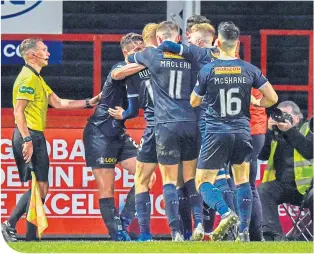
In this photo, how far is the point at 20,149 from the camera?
1555 centimetres

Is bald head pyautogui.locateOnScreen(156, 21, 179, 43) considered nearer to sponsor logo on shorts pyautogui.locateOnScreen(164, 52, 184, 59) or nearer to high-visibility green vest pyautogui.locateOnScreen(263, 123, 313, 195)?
sponsor logo on shorts pyautogui.locateOnScreen(164, 52, 184, 59)

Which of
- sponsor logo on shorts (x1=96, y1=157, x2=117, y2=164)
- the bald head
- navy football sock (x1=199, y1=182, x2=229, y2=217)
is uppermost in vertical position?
the bald head

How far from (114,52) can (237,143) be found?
3165 millimetres

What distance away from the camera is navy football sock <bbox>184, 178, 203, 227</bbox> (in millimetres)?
14812

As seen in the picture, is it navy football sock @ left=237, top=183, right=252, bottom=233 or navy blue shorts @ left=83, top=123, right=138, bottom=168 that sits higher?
navy blue shorts @ left=83, top=123, right=138, bottom=168

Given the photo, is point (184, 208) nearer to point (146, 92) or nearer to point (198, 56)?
point (146, 92)

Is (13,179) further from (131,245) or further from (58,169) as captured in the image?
(131,245)

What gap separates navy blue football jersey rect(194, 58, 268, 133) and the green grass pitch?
3.07 feet

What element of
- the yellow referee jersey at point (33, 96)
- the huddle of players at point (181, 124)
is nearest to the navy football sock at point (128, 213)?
the huddle of players at point (181, 124)

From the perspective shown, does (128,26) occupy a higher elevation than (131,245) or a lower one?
higher

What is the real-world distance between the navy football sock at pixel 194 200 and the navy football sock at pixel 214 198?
45 cm

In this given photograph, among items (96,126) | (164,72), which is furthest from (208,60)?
(96,126)

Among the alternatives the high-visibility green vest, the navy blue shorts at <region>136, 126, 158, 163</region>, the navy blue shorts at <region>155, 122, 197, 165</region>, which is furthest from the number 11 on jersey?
the high-visibility green vest

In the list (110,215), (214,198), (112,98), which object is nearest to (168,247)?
(214,198)
